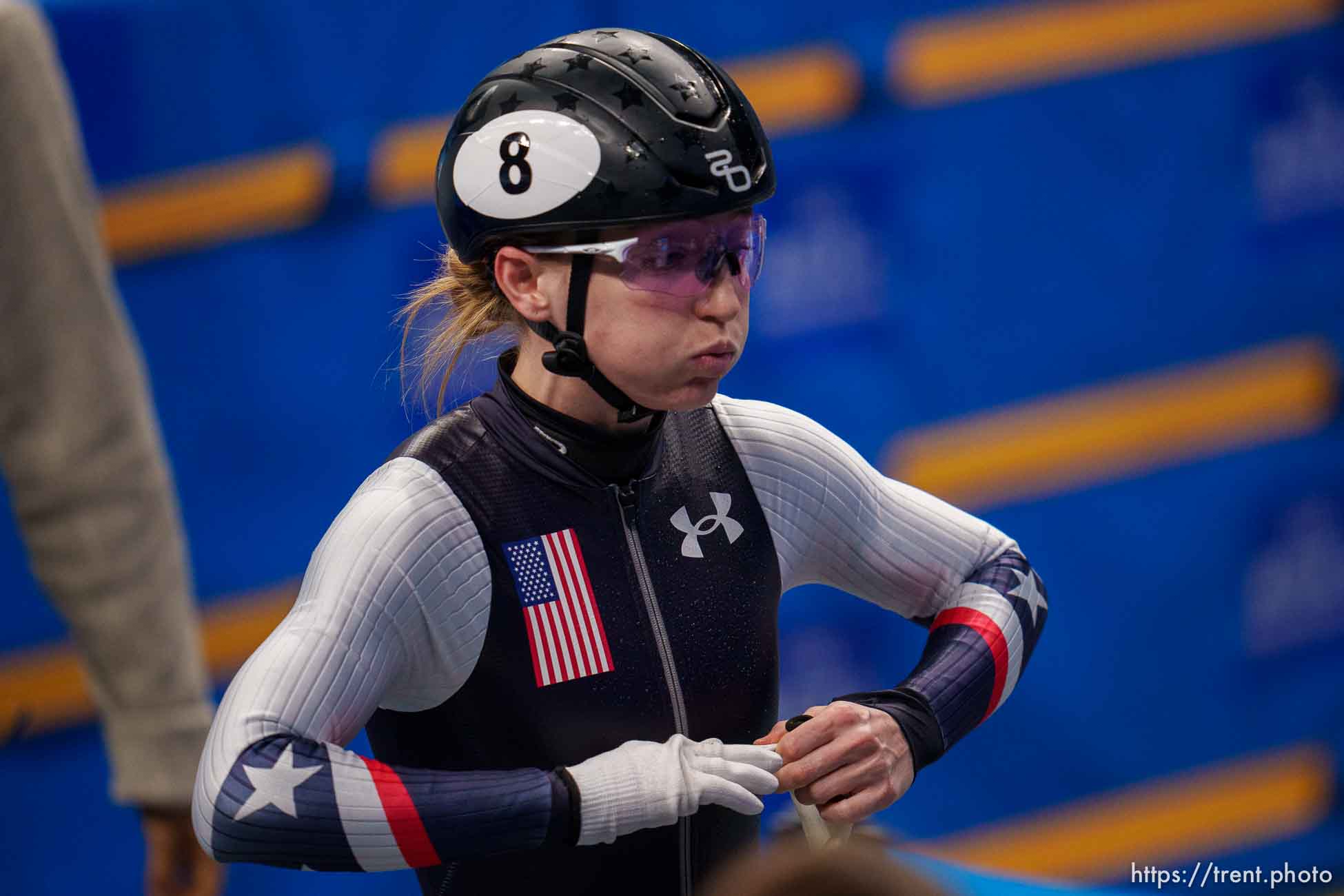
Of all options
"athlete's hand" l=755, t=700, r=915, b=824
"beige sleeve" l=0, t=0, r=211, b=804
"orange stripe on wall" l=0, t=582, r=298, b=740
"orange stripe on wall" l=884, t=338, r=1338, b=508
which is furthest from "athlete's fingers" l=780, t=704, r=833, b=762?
"orange stripe on wall" l=884, t=338, r=1338, b=508

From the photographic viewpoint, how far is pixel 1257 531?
15.5 ft

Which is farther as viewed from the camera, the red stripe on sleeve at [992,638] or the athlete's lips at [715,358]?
the red stripe on sleeve at [992,638]

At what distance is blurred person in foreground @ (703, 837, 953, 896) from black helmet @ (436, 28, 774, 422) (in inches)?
37.9

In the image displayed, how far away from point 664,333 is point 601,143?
0.24 m

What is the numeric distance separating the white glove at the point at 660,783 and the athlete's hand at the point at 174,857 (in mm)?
1016

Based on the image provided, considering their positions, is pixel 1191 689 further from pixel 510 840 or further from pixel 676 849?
pixel 510 840

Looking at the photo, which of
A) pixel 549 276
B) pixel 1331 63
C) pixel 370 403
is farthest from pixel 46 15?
pixel 1331 63

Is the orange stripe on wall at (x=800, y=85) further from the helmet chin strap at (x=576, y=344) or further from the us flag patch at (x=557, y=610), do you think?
the us flag patch at (x=557, y=610)

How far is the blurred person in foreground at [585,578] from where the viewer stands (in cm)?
201

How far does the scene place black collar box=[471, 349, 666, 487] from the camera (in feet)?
7.36

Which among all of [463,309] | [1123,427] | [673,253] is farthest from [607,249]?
[1123,427]

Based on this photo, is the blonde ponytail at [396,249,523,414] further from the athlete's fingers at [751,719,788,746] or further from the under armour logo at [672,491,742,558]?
the athlete's fingers at [751,719,788,746]

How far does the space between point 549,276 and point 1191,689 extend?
10.3ft

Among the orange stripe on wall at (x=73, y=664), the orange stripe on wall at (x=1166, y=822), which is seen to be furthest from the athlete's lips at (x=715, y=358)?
the orange stripe on wall at (x=1166, y=822)
